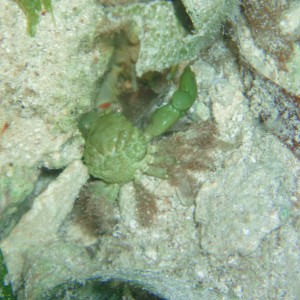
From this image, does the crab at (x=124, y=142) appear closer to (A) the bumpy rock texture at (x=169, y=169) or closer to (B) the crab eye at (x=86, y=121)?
(B) the crab eye at (x=86, y=121)

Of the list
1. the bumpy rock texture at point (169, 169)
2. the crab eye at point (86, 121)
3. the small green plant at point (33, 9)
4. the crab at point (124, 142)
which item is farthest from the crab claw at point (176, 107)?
the small green plant at point (33, 9)

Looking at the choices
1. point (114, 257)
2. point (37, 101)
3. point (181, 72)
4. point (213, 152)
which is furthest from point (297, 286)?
point (37, 101)

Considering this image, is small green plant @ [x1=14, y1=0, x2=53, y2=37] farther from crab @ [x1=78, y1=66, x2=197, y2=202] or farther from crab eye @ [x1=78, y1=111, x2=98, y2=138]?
crab @ [x1=78, y1=66, x2=197, y2=202]

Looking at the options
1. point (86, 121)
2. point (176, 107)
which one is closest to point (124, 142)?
point (86, 121)

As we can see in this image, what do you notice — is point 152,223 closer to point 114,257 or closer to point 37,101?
point 114,257

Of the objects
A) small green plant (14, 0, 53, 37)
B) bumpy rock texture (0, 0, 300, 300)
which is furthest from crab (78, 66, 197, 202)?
small green plant (14, 0, 53, 37)

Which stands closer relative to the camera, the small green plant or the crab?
the small green plant

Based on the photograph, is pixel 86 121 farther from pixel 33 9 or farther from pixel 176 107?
pixel 33 9
